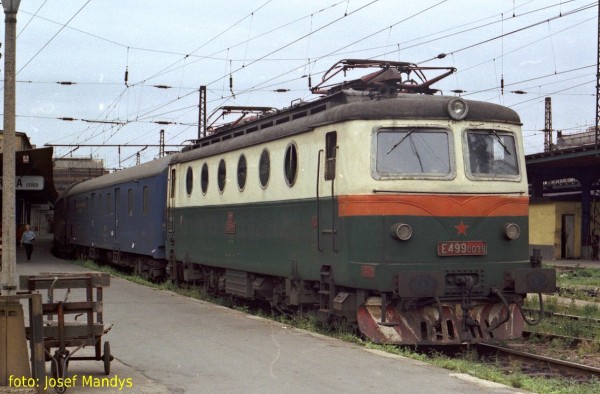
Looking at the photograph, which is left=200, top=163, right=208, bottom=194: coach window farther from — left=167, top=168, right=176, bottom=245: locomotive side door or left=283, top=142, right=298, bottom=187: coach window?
left=283, top=142, right=298, bottom=187: coach window

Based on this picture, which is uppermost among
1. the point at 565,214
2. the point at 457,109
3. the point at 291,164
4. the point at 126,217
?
the point at 457,109

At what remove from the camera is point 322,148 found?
11953mm

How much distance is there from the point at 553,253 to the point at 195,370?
34.6 m

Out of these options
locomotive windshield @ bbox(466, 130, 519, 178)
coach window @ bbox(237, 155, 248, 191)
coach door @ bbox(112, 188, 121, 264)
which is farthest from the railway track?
coach door @ bbox(112, 188, 121, 264)

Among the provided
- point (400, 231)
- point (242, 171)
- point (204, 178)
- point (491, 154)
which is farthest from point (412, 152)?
point (204, 178)

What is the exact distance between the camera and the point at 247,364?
29.8 ft

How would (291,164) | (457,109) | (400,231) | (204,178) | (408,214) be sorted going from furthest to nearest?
1. (204,178)
2. (291,164)
3. (457,109)
4. (408,214)
5. (400,231)

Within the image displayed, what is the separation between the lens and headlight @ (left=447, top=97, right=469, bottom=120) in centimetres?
1141

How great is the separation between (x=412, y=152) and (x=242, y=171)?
180 inches

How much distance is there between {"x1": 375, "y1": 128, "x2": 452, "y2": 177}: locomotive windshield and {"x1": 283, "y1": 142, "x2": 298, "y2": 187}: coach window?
6.62 feet

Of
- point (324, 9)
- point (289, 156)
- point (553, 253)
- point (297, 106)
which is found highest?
point (324, 9)

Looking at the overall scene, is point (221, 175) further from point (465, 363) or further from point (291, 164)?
point (465, 363)

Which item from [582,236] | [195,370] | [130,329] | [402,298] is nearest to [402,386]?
[195,370]

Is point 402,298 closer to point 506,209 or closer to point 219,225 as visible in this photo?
point 506,209
